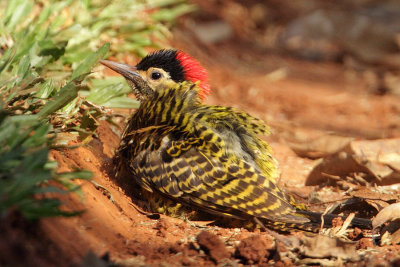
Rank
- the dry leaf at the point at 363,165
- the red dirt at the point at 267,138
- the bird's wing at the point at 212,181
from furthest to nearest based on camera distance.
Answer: the dry leaf at the point at 363,165
the bird's wing at the point at 212,181
the red dirt at the point at 267,138

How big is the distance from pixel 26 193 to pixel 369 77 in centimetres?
914

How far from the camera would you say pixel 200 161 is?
444cm

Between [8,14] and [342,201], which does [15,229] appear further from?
[8,14]

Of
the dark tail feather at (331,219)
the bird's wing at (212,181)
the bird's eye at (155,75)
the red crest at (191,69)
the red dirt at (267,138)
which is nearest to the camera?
the red dirt at (267,138)

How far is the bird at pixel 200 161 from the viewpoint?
436 cm

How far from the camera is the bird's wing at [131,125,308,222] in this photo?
14.2 ft

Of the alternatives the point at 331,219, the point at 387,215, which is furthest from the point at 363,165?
the point at 331,219

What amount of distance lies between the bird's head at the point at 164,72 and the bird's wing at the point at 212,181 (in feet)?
2.60

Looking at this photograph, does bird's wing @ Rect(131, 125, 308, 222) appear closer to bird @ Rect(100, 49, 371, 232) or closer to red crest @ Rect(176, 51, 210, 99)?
bird @ Rect(100, 49, 371, 232)

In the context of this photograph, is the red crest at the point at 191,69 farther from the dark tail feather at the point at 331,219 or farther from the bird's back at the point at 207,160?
the dark tail feather at the point at 331,219

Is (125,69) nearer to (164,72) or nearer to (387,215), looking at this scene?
(164,72)

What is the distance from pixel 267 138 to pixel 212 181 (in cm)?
290

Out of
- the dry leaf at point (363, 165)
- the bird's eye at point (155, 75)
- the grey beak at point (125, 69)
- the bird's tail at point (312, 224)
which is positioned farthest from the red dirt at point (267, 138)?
the bird's eye at point (155, 75)

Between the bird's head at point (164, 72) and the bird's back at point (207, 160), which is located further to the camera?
the bird's head at point (164, 72)
